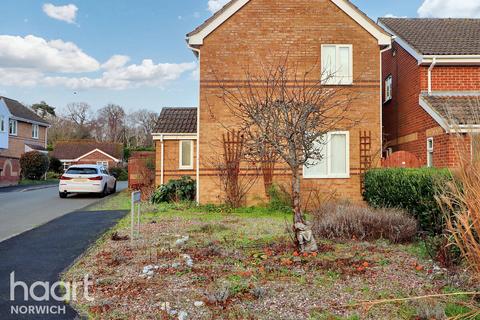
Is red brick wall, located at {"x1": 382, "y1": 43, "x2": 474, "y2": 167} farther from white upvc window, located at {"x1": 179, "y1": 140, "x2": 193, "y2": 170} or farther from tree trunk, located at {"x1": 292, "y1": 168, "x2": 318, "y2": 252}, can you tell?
white upvc window, located at {"x1": 179, "y1": 140, "x2": 193, "y2": 170}

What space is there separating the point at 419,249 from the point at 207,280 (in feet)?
12.0

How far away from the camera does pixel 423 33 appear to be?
15281 millimetres

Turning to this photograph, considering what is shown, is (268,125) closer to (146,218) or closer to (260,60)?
(146,218)

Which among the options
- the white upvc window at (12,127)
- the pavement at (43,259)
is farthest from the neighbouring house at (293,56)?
the white upvc window at (12,127)

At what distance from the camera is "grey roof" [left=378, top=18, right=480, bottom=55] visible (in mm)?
13367

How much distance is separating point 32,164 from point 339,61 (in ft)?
95.0

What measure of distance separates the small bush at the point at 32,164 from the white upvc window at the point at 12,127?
3.58 metres

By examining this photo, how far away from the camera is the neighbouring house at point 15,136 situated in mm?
32125

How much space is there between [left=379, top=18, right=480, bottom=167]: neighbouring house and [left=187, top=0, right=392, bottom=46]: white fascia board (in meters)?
1.55

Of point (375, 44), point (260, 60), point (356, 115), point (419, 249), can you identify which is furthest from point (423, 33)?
point (419, 249)

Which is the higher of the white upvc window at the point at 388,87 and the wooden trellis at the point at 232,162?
the white upvc window at the point at 388,87

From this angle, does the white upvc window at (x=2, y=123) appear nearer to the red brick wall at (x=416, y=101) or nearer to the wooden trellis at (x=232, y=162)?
the wooden trellis at (x=232, y=162)

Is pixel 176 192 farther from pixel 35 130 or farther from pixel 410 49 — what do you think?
pixel 35 130

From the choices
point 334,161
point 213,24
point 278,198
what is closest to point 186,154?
point 278,198
